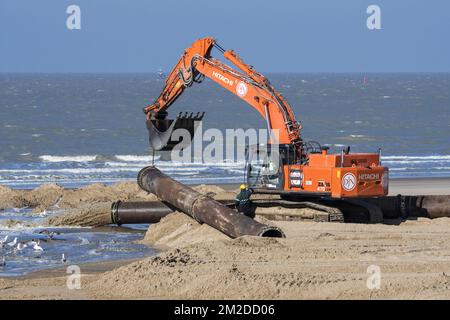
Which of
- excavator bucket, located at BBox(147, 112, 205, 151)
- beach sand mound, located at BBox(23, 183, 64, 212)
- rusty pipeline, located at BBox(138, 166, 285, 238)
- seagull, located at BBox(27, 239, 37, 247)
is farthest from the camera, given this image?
beach sand mound, located at BBox(23, 183, 64, 212)

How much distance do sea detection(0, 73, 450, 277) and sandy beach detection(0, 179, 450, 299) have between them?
264 centimetres

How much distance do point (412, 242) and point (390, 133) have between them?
4715 cm

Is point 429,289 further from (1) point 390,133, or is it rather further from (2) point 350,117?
(2) point 350,117

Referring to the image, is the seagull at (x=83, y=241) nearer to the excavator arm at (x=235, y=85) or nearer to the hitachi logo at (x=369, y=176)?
the excavator arm at (x=235, y=85)

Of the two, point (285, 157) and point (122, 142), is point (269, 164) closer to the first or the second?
point (285, 157)

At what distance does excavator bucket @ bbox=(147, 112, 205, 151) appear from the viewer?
25.4m

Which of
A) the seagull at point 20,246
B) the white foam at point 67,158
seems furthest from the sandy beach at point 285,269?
the white foam at point 67,158

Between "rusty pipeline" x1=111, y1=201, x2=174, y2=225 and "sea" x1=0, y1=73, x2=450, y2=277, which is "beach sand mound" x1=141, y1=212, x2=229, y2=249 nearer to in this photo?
"sea" x1=0, y1=73, x2=450, y2=277

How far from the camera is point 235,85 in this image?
23578mm

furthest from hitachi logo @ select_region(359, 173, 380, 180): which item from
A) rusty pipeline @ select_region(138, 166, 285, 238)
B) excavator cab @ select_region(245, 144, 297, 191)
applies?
rusty pipeline @ select_region(138, 166, 285, 238)

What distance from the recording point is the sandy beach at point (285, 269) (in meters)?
14.9

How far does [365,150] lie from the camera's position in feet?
Result: 177

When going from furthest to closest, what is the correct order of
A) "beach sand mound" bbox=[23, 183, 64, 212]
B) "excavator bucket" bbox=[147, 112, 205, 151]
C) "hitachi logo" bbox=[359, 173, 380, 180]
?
"beach sand mound" bbox=[23, 183, 64, 212], "excavator bucket" bbox=[147, 112, 205, 151], "hitachi logo" bbox=[359, 173, 380, 180]

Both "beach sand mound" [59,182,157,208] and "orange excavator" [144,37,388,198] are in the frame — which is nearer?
"orange excavator" [144,37,388,198]
